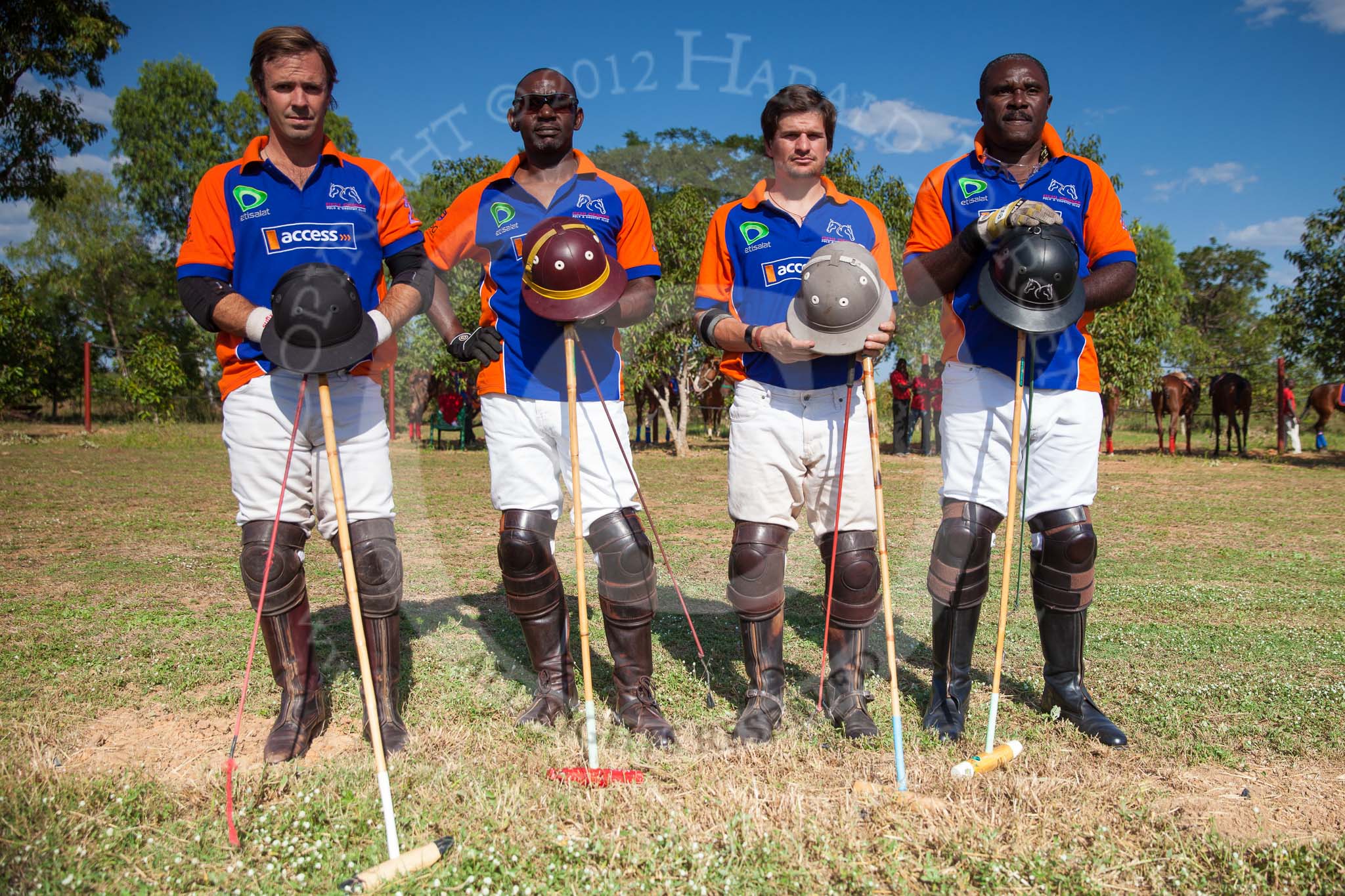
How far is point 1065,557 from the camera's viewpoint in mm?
3391

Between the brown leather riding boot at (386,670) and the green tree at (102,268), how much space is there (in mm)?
36981

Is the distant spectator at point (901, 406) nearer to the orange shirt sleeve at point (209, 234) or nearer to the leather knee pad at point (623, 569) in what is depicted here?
the leather knee pad at point (623, 569)

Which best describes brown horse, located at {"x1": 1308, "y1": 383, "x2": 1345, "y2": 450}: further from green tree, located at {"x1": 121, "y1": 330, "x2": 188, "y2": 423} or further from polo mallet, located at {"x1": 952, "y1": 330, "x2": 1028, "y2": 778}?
green tree, located at {"x1": 121, "y1": 330, "x2": 188, "y2": 423}

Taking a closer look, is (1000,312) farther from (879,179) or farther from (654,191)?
(879,179)

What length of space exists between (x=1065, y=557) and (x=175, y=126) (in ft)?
116

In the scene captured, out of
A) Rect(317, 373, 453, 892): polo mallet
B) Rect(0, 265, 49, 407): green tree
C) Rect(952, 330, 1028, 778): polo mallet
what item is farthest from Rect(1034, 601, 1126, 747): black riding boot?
Rect(0, 265, 49, 407): green tree

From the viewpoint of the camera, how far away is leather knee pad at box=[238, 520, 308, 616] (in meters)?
3.16

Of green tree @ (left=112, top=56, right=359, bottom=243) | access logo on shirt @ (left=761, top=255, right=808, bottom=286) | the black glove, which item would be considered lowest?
the black glove

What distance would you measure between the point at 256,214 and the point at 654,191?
9.84ft

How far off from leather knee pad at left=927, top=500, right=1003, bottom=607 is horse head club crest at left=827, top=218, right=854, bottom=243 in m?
1.06

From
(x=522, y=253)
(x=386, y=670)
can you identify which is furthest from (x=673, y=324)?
(x=386, y=670)

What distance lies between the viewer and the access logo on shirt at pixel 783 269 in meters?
3.37

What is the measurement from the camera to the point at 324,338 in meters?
2.79

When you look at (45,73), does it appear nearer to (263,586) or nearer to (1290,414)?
(263,586)
